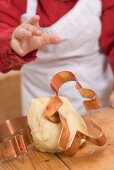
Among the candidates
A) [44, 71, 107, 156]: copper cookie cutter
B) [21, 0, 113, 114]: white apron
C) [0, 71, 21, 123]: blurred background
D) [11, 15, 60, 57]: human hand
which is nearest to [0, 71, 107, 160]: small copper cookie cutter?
[44, 71, 107, 156]: copper cookie cutter

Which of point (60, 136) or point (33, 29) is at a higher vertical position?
point (33, 29)

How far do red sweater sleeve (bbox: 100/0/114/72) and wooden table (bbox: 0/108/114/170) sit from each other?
0.34 meters

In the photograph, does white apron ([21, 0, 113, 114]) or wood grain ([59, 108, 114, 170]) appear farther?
white apron ([21, 0, 113, 114])

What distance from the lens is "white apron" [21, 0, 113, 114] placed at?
869 mm

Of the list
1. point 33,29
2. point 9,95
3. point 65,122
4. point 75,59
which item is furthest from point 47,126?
point 9,95

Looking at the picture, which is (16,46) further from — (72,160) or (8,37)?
(72,160)

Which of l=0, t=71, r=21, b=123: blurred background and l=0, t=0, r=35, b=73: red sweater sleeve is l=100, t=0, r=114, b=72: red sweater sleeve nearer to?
l=0, t=0, r=35, b=73: red sweater sleeve

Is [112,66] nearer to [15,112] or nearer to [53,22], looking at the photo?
[53,22]

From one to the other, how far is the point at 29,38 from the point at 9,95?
0.48 metres

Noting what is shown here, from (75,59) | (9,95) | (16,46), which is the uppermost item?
(16,46)

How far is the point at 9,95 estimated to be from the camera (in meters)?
1.19

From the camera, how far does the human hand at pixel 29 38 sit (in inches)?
25.6

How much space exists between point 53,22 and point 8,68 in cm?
15

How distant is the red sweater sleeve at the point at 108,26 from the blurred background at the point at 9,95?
0.36 metres
